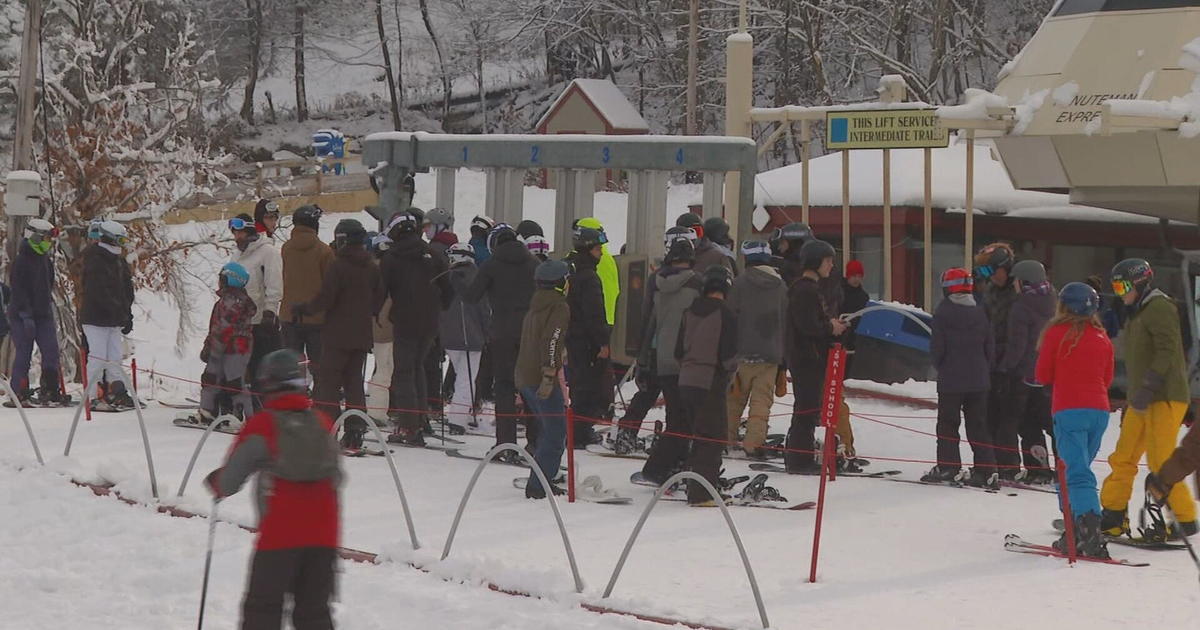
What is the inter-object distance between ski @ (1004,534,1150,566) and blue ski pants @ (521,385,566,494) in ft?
9.61

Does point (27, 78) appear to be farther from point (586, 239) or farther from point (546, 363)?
point (546, 363)

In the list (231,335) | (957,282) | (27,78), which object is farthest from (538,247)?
(27,78)

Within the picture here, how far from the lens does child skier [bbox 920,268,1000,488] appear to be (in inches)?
456

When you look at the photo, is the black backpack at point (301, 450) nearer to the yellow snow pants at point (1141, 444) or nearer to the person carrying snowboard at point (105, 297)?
the yellow snow pants at point (1141, 444)

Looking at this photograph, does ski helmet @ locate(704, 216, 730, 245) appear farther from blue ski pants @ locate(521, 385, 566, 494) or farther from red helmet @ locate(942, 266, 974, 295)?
blue ski pants @ locate(521, 385, 566, 494)

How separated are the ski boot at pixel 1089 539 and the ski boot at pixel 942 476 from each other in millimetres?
2544

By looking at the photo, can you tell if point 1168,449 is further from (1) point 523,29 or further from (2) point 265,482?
(1) point 523,29

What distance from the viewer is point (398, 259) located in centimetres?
1277

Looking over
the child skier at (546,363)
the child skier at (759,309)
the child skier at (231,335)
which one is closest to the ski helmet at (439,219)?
the child skier at (231,335)

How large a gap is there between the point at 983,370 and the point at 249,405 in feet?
19.4

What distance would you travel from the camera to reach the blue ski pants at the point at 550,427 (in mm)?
10719

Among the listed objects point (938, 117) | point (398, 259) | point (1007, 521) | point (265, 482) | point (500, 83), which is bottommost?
point (1007, 521)

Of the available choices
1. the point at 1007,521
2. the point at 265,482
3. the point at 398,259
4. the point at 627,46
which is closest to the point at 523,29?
the point at 627,46

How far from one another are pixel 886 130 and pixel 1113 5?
2.91 m
